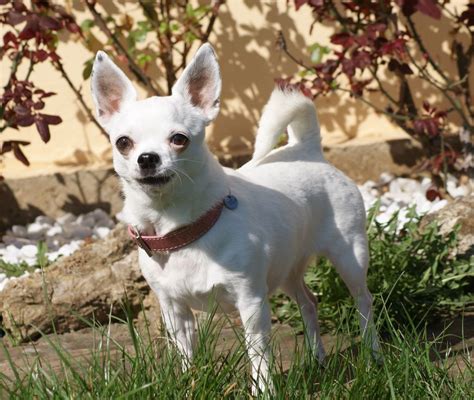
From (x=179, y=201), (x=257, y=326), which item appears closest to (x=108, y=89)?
(x=179, y=201)

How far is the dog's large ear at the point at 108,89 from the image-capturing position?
338cm

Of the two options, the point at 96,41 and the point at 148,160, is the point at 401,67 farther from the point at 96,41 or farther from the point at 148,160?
the point at 148,160

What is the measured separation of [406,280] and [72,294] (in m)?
1.60

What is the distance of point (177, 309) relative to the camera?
3469 millimetres

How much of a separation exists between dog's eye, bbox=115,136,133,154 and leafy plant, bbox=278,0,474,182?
7.73ft

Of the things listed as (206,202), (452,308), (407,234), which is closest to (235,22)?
(407,234)

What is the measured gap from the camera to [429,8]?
211 inches

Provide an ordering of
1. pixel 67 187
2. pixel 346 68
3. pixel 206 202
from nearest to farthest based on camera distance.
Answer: pixel 206 202, pixel 346 68, pixel 67 187

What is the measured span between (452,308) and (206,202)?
5.82ft

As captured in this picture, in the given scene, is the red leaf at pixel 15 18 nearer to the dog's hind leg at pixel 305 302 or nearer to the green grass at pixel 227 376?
the dog's hind leg at pixel 305 302

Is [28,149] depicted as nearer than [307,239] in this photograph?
No

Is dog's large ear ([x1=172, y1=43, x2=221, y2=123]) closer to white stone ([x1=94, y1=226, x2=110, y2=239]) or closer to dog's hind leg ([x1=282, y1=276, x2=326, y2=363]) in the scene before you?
dog's hind leg ([x1=282, y1=276, x2=326, y2=363])

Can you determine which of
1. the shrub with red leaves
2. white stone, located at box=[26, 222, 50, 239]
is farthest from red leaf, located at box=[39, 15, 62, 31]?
white stone, located at box=[26, 222, 50, 239]

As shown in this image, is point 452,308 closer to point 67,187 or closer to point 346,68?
point 346,68
